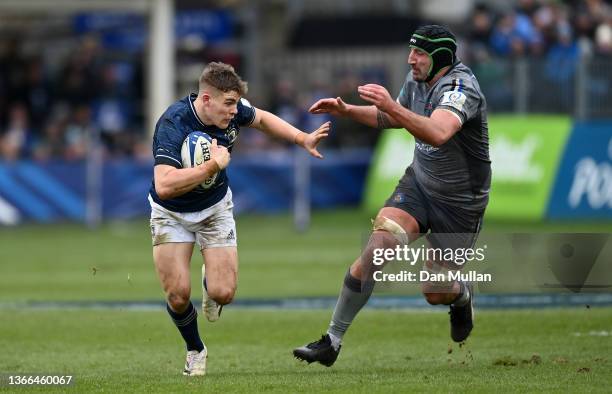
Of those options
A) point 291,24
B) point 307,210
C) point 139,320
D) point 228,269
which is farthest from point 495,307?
point 291,24

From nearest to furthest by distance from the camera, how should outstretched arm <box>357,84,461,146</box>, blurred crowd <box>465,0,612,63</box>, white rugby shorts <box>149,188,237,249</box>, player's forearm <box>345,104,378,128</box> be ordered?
outstretched arm <box>357,84,461,146</box> → white rugby shorts <box>149,188,237,249</box> → player's forearm <box>345,104,378,128</box> → blurred crowd <box>465,0,612,63</box>

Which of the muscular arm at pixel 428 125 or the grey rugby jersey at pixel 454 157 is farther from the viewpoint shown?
the grey rugby jersey at pixel 454 157

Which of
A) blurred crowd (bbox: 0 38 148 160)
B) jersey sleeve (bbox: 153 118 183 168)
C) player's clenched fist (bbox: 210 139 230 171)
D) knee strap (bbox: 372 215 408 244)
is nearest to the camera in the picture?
player's clenched fist (bbox: 210 139 230 171)

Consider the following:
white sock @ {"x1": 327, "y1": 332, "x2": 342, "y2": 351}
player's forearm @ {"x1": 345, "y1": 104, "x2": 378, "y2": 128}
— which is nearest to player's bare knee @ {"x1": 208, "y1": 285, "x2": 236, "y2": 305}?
white sock @ {"x1": 327, "y1": 332, "x2": 342, "y2": 351}

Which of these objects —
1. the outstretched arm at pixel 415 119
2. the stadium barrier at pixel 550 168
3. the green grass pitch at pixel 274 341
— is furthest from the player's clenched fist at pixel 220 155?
the stadium barrier at pixel 550 168

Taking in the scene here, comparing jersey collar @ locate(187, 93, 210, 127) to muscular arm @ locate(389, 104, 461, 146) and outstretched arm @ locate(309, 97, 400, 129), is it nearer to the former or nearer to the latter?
outstretched arm @ locate(309, 97, 400, 129)

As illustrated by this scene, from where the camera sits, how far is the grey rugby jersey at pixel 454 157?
1065 cm

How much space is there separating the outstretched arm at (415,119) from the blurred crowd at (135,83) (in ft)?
49.6

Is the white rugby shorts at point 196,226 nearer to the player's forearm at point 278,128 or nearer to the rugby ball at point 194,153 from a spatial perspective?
the rugby ball at point 194,153

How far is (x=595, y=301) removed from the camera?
49.3 ft

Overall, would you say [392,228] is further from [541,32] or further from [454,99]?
[541,32]

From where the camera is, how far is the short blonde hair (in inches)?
401

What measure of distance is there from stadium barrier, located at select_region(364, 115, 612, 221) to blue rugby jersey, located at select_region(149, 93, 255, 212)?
44.9ft

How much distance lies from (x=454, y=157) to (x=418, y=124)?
1207 millimetres
